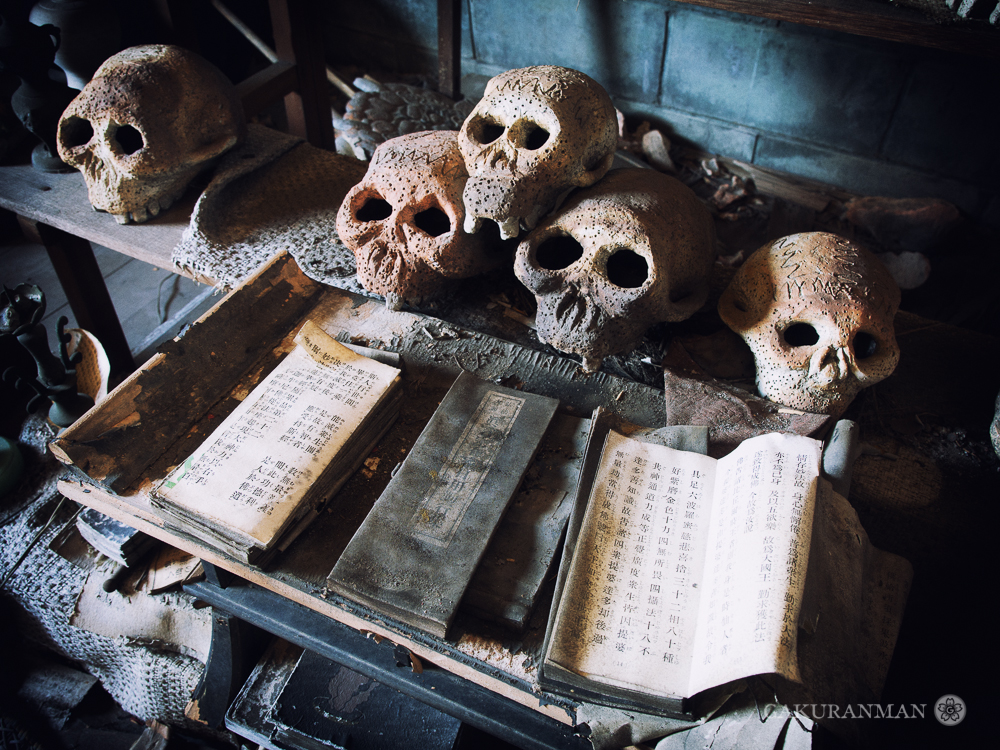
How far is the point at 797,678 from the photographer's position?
3.20 ft

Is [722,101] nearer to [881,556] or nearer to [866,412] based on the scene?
[866,412]

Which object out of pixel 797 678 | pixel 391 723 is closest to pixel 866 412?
pixel 797 678

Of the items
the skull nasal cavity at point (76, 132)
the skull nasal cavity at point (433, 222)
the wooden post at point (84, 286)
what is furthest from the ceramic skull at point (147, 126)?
the skull nasal cavity at point (433, 222)

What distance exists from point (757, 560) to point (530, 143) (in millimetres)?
1117

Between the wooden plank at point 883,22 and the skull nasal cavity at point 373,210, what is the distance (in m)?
1.23

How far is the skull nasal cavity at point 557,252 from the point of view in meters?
1.71

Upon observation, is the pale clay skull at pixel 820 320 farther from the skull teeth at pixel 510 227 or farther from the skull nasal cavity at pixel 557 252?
the skull teeth at pixel 510 227

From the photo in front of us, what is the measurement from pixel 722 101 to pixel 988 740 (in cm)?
319

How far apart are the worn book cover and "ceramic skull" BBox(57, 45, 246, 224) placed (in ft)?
4.47

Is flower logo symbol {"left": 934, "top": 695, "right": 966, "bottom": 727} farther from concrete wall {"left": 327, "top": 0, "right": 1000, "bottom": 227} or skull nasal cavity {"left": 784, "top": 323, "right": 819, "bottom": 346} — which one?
concrete wall {"left": 327, "top": 0, "right": 1000, "bottom": 227}

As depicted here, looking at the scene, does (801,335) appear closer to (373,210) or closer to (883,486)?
(883,486)

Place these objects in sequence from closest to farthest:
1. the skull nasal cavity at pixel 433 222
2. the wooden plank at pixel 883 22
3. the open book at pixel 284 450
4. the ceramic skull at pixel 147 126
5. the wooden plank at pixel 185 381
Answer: the open book at pixel 284 450
the wooden plank at pixel 185 381
the wooden plank at pixel 883 22
the skull nasal cavity at pixel 433 222
the ceramic skull at pixel 147 126

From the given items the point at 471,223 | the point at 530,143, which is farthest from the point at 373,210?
the point at 530,143

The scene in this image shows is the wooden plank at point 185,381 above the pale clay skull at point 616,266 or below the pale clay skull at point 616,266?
below
